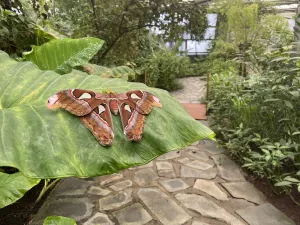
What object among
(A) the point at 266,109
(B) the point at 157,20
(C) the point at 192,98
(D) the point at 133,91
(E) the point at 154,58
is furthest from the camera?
(E) the point at 154,58

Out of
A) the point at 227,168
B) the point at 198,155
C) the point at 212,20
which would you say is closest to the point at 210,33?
the point at 212,20

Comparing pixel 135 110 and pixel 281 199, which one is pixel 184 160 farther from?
pixel 135 110

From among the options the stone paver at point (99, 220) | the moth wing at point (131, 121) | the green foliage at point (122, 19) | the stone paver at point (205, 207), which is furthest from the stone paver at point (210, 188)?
the green foliage at point (122, 19)

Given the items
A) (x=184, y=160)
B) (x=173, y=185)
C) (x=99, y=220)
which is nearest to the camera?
(x=99, y=220)

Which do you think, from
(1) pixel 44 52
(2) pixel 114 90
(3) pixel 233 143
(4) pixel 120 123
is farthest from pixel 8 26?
(3) pixel 233 143

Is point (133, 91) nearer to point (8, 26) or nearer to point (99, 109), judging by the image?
point (99, 109)

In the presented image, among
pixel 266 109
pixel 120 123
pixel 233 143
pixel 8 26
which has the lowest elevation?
pixel 233 143

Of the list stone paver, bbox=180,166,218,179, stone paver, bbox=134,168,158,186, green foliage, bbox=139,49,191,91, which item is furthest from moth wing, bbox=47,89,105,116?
green foliage, bbox=139,49,191,91
